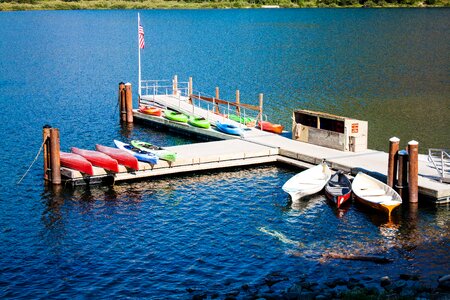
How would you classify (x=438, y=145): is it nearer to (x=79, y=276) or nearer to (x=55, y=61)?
(x=79, y=276)

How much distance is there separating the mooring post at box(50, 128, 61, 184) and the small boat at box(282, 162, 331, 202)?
1172cm

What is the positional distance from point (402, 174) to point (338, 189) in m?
3.18

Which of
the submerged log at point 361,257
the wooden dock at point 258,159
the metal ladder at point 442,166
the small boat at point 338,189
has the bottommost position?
the submerged log at point 361,257

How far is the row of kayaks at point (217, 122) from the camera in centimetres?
4872

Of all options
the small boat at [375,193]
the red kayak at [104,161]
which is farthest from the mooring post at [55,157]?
the small boat at [375,193]

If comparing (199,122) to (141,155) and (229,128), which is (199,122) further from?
(141,155)

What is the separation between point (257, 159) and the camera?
4362cm

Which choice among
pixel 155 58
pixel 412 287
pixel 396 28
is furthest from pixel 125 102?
pixel 396 28

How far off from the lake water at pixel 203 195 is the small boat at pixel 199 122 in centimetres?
151

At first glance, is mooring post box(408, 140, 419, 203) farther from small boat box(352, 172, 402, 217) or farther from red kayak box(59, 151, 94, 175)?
Result: red kayak box(59, 151, 94, 175)

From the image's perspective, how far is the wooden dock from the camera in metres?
38.9

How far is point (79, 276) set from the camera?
2842 centimetres

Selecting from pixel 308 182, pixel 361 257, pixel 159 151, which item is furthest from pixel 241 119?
pixel 361 257

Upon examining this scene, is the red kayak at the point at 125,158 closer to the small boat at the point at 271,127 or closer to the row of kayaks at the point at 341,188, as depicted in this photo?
the row of kayaks at the point at 341,188
